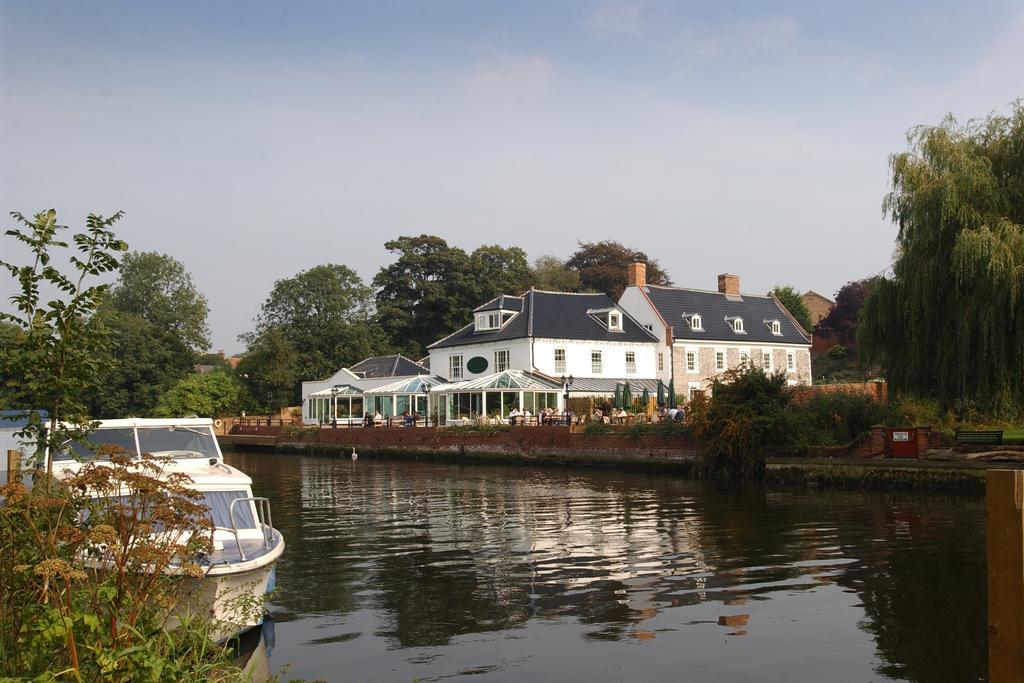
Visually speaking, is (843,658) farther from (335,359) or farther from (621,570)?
(335,359)

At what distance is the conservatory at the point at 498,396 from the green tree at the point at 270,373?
21.7 meters

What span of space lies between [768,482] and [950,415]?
5.85 meters

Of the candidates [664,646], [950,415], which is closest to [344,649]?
[664,646]

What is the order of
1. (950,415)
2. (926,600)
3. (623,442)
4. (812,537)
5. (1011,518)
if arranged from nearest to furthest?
(1011,518), (926,600), (812,537), (950,415), (623,442)

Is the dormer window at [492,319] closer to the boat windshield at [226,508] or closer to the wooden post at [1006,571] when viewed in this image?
the boat windshield at [226,508]

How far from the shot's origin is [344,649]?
1034 cm

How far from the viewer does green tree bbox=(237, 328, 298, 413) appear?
222 ft

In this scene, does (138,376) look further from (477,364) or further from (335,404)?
(477,364)

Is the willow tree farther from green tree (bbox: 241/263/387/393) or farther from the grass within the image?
green tree (bbox: 241/263/387/393)

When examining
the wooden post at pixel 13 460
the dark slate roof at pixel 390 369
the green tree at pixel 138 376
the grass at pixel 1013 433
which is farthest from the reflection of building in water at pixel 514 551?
the green tree at pixel 138 376

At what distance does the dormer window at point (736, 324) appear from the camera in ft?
188

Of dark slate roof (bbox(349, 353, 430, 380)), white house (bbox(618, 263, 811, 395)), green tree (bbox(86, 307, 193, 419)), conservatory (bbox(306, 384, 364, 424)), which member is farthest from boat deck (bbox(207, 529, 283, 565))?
green tree (bbox(86, 307, 193, 419))

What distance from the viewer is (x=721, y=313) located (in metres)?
57.9

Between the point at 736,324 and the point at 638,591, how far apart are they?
4607 centimetres
